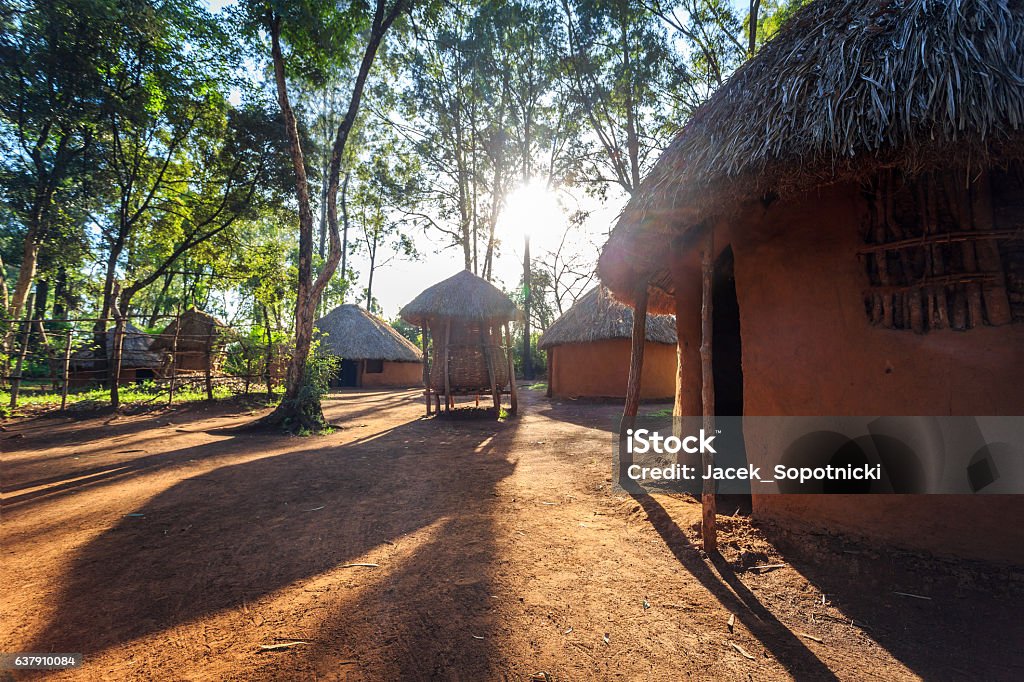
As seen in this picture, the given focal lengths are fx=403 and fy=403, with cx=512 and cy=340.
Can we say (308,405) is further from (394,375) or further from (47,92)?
(394,375)

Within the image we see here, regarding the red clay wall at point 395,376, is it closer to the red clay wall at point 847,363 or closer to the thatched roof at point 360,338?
the thatched roof at point 360,338

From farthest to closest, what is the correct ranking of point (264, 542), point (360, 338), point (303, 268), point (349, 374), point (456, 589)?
point (349, 374)
point (360, 338)
point (303, 268)
point (264, 542)
point (456, 589)

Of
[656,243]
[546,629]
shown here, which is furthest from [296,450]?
[656,243]

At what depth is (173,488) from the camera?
368 cm

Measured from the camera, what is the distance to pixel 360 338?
60.0 ft

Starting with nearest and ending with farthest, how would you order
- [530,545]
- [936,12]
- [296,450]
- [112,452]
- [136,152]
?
1. [936,12]
2. [530,545]
3. [112,452]
4. [296,450]
5. [136,152]

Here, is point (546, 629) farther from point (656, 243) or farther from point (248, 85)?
point (248, 85)

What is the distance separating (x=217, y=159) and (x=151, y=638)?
539 inches

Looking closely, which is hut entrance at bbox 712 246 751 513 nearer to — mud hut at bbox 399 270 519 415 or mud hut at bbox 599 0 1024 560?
mud hut at bbox 599 0 1024 560

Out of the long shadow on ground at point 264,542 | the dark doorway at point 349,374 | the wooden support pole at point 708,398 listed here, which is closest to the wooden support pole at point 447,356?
the long shadow on ground at point 264,542

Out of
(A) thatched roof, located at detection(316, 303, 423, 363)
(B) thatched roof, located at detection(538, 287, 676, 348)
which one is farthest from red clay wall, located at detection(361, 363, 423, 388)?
(B) thatched roof, located at detection(538, 287, 676, 348)

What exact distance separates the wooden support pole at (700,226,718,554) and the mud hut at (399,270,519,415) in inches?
237

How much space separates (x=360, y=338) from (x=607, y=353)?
38.0ft

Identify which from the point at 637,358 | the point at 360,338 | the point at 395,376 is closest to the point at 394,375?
the point at 395,376
